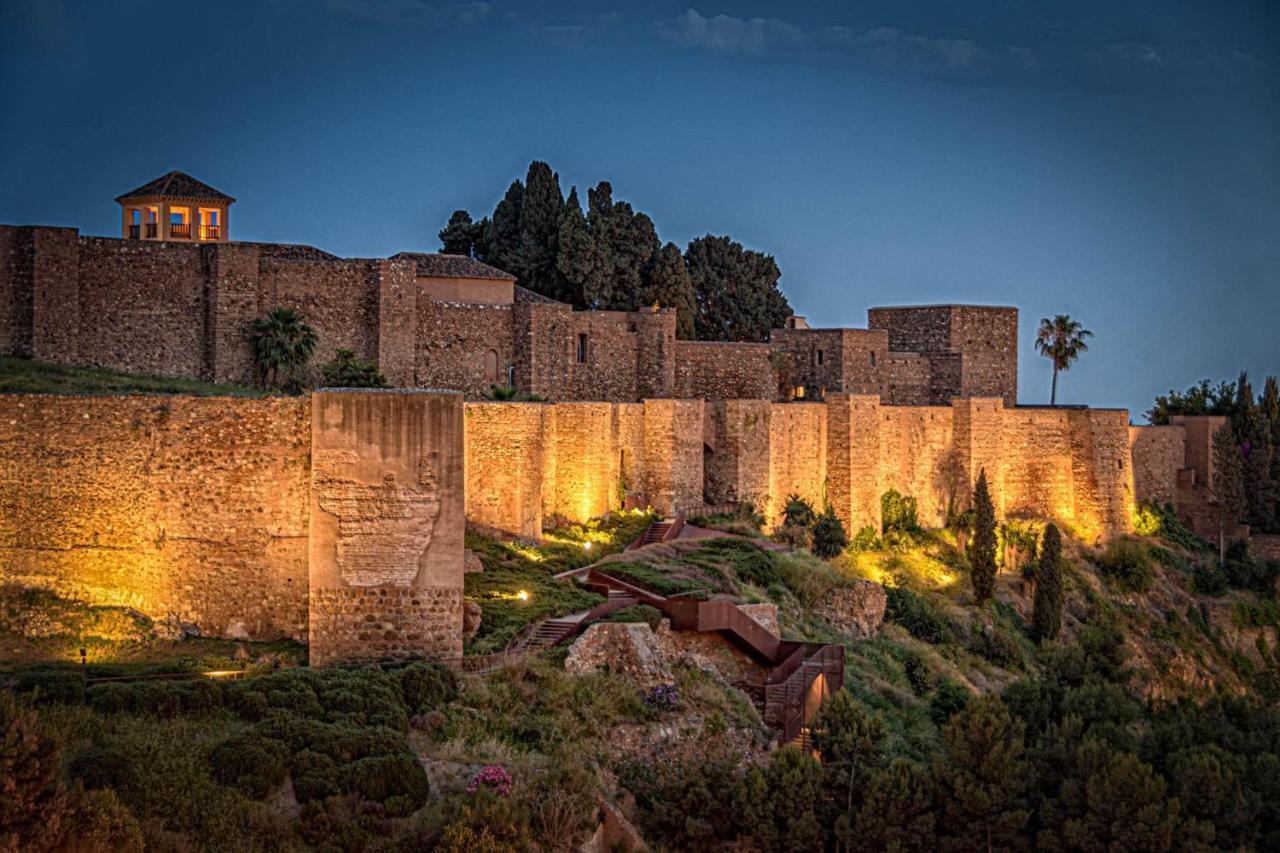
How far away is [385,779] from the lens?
13930 mm

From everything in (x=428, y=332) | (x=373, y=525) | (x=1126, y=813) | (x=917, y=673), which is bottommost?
(x=917, y=673)

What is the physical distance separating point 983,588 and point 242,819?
26.7m

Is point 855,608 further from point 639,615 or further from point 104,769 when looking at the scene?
point 104,769

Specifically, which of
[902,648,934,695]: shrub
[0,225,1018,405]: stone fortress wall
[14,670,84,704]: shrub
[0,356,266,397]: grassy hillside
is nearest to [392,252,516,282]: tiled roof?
[0,225,1018,405]: stone fortress wall

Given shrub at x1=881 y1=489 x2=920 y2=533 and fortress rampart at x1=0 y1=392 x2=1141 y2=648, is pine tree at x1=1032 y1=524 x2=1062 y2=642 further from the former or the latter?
fortress rampart at x1=0 y1=392 x2=1141 y2=648

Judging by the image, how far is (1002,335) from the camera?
48.0 meters

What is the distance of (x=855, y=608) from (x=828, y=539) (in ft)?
17.0

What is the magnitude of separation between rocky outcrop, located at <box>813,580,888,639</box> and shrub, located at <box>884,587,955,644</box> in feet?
3.77

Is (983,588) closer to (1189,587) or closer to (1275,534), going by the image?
(1189,587)

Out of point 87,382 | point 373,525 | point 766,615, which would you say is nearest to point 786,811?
point 373,525

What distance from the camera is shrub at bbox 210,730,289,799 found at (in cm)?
1338

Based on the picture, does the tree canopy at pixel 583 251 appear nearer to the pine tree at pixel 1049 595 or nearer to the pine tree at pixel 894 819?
the pine tree at pixel 1049 595

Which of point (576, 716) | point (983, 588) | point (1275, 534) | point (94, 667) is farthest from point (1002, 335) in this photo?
point (94, 667)

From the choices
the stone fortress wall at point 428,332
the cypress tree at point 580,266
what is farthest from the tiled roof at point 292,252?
the cypress tree at point 580,266
